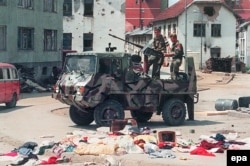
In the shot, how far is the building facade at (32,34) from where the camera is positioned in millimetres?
43278

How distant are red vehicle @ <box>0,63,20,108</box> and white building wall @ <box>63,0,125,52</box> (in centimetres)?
3340

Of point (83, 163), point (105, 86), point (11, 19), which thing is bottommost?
point (83, 163)

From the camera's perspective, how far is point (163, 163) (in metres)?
14.0

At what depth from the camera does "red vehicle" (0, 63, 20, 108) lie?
94.0ft

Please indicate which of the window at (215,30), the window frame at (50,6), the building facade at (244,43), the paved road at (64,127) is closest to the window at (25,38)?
the window frame at (50,6)

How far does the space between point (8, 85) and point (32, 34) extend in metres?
18.0

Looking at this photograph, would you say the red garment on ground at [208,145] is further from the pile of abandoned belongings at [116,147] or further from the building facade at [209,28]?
the building facade at [209,28]

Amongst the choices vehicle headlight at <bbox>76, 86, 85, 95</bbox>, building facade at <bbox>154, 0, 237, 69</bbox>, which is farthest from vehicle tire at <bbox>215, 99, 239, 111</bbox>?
building facade at <bbox>154, 0, 237, 69</bbox>

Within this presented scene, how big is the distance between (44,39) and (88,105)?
29.3 m

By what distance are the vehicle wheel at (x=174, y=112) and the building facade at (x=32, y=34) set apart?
906 inches

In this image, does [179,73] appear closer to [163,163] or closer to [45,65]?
[163,163]

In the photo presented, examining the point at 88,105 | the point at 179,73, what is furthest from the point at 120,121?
the point at 179,73

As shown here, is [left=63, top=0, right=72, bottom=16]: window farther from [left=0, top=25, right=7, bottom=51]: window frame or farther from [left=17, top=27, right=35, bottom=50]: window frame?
[left=0, top=25, right=7, bottom=51]: window frame

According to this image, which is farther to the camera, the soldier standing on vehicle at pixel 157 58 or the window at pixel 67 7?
the window at pixel 67 7
